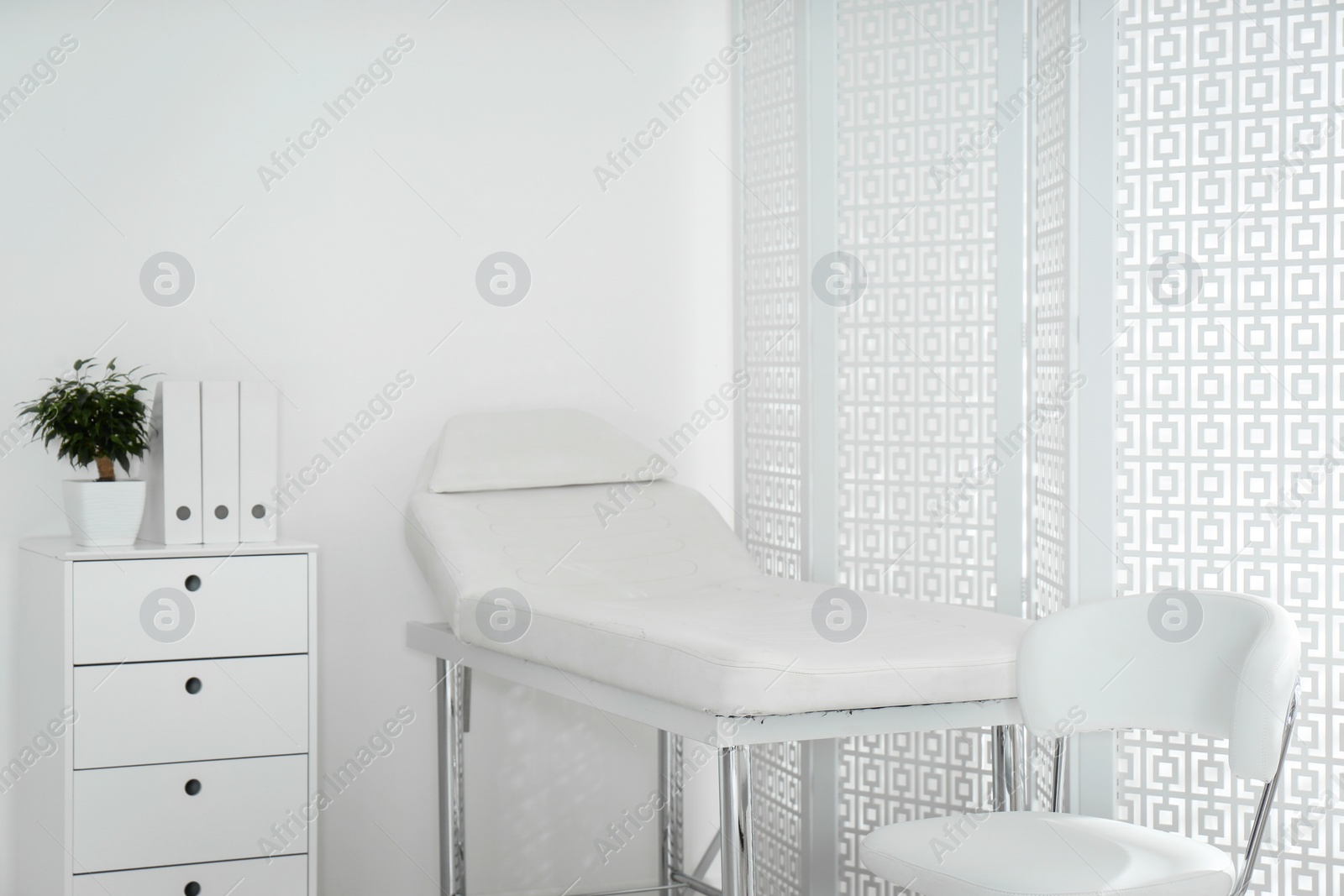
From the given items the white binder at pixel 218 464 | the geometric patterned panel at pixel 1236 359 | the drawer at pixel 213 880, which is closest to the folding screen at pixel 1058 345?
the geometric patterned panel at pixel 1236 359

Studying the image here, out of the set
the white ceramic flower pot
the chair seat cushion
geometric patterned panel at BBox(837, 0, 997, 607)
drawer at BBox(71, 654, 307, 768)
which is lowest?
the chair seat cushion

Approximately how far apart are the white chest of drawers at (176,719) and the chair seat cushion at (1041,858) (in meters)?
1.13

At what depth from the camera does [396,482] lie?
9.20 ft

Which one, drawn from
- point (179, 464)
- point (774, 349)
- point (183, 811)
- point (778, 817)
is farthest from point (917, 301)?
point (183, 811)

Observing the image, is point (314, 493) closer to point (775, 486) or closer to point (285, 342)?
point (285, 342)

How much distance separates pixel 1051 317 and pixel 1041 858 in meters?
0.99

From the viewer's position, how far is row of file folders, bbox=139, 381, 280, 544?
230cm

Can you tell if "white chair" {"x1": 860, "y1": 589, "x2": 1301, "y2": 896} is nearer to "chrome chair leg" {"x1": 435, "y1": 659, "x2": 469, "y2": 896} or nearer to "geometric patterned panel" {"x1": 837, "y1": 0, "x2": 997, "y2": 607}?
"geometric patterned panel" {"x1": 837, "y1": 0, "x2": 997, "y2": 607}

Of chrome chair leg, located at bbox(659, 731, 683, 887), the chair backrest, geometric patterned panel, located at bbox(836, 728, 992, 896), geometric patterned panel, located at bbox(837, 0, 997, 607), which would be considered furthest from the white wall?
the chair backrest

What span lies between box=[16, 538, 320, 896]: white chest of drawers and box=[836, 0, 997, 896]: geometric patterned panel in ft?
3.52

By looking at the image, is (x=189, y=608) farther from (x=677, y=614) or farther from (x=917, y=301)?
(x=917, y=301)

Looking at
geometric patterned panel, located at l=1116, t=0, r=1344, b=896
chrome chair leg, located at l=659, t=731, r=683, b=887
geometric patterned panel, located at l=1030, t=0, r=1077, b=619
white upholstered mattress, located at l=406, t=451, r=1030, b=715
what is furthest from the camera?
chrome chair leg, located at l=659, t=731, r=683, b=887

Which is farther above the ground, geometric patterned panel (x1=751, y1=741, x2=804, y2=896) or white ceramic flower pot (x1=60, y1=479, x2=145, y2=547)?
white ceramic flower pot (x1=60, y1=479, x2=145, y2=547)

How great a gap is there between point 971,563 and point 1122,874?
866 mm
